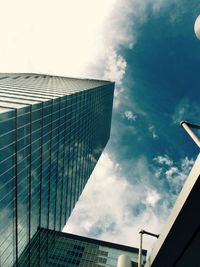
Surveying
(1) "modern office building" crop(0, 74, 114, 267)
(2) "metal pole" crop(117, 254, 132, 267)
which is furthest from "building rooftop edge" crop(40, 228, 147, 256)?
(2) "metal pole" crop(117, 254, 132, 267)

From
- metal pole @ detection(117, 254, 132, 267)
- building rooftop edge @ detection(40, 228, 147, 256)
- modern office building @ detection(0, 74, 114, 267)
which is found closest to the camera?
metal pole @ detection(117, 254, 132, 267)

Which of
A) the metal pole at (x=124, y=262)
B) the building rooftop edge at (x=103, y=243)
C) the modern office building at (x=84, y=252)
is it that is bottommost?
the metal pole at (x=124, y=262)

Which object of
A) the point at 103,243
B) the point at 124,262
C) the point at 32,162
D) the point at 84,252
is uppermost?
the point at 103,243

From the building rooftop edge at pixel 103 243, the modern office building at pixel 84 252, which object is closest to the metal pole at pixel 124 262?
the modern office building at pixel 84 252

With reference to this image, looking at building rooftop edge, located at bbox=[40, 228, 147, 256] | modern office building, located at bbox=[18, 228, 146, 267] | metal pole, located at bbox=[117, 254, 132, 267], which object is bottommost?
metal pole, located at bbox=[117, 254, 132, 267]

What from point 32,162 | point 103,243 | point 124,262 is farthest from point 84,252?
point 124,262

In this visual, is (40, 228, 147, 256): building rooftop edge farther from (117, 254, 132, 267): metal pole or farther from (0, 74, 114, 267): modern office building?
(117, 254, 132, 267): metal pole

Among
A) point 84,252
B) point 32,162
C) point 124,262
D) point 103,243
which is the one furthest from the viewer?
point 103,243

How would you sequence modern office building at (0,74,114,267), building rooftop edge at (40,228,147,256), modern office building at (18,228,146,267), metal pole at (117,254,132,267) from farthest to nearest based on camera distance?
building rooftop edge at (40,228,147,256) → modern office building at (18,228,146,267) → modern office building at (0,74,114,267) → metal pole at (117,254,132,267)

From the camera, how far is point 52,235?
155ft

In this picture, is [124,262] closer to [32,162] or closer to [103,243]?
[32,162]

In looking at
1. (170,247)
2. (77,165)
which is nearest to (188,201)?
(170,247)

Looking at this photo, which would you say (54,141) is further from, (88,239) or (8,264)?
(88,239)

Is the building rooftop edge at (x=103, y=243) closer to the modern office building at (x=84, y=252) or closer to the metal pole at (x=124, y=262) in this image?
the modern office building at (x=84, y=252)
